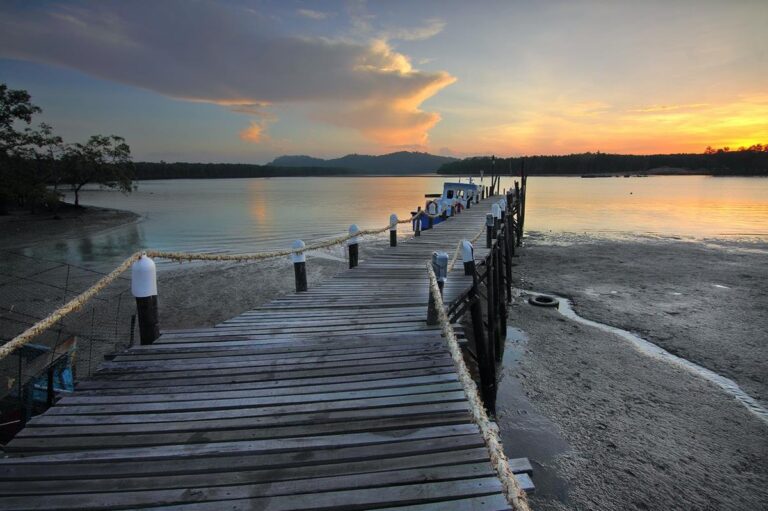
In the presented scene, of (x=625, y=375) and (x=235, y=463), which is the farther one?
(x=625, y=375)

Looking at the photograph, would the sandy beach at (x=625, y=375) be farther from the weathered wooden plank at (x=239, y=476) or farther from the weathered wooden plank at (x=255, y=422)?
the weathered wooden plank at (x=239, y=476)

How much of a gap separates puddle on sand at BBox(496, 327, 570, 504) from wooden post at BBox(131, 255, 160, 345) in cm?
569

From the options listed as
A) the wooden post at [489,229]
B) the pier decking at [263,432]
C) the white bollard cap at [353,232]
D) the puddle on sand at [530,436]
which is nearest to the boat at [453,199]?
the wooden post at [489,229]

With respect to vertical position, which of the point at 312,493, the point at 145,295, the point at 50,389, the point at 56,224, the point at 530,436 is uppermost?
the point at 145,295

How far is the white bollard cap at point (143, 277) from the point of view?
4418mm

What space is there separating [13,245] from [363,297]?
93.0 feet

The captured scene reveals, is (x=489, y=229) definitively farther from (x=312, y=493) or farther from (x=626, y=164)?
(x=626, y=164)

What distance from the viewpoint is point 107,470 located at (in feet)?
8.71

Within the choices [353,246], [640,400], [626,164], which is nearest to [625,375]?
[640,400]

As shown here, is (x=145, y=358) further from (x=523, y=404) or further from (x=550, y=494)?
(x=523, y=404)

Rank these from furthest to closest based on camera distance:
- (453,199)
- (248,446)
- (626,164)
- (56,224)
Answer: (626,164) → (56,224) → (453,199) → (248,446)

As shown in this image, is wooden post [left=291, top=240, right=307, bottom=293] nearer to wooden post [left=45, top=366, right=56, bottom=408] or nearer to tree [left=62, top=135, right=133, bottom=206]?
wooden post [left=45, top=366, right=56, bottom=408]

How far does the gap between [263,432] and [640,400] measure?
25.0 ft

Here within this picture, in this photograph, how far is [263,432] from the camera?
120 inches
